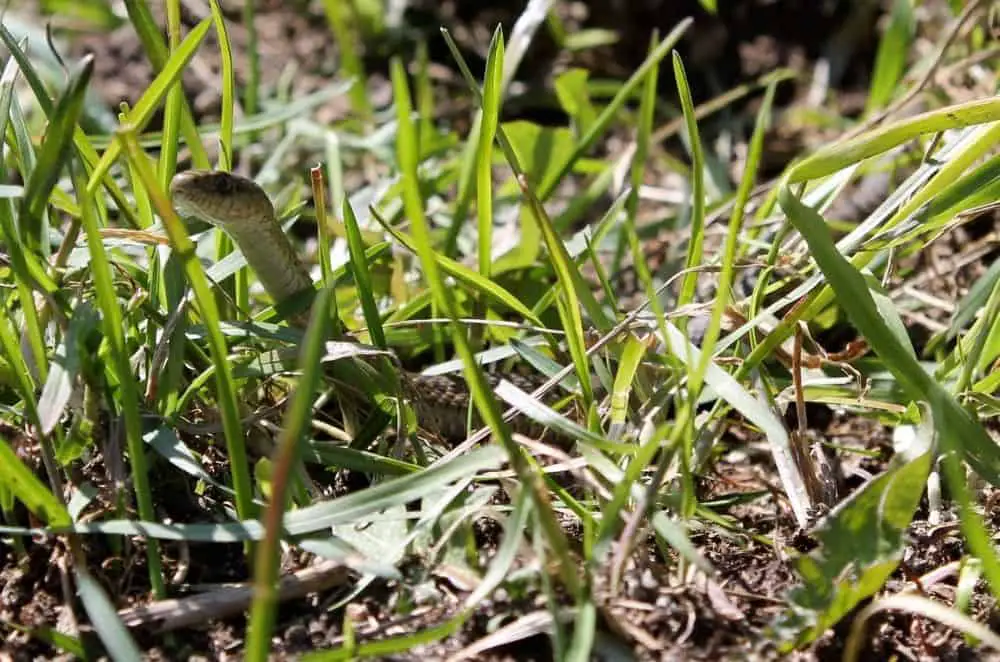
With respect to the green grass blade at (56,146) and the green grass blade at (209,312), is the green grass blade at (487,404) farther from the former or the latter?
the green grass blade at (56,146)

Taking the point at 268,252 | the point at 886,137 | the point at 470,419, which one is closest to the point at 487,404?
the point at 470,419

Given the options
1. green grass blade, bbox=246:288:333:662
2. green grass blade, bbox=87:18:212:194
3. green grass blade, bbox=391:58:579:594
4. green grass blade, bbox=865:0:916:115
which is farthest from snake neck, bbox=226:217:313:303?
green grass blade, bbox=865:0:916:115

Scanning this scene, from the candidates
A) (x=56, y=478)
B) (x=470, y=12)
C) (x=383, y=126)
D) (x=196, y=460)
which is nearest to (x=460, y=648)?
(x=196, y=460)

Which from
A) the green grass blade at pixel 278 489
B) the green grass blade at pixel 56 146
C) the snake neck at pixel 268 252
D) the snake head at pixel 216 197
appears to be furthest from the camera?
the snake neck at pixel 268 252

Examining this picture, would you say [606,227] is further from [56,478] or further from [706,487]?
[56,478]

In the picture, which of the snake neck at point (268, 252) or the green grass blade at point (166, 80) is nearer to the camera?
the green grass blade at point (166, 80)

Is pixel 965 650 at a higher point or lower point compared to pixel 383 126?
lower

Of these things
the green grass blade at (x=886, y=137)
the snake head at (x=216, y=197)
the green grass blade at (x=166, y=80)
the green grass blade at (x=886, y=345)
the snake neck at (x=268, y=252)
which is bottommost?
the green grass blade at (x=886, y=345)

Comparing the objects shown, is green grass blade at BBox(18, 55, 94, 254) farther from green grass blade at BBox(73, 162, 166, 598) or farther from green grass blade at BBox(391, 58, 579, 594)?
green grass blade at BBox(391, 58, 579, 594)

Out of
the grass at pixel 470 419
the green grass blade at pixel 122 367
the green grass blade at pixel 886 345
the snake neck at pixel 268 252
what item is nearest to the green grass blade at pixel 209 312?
the grass at pixel 470 419
